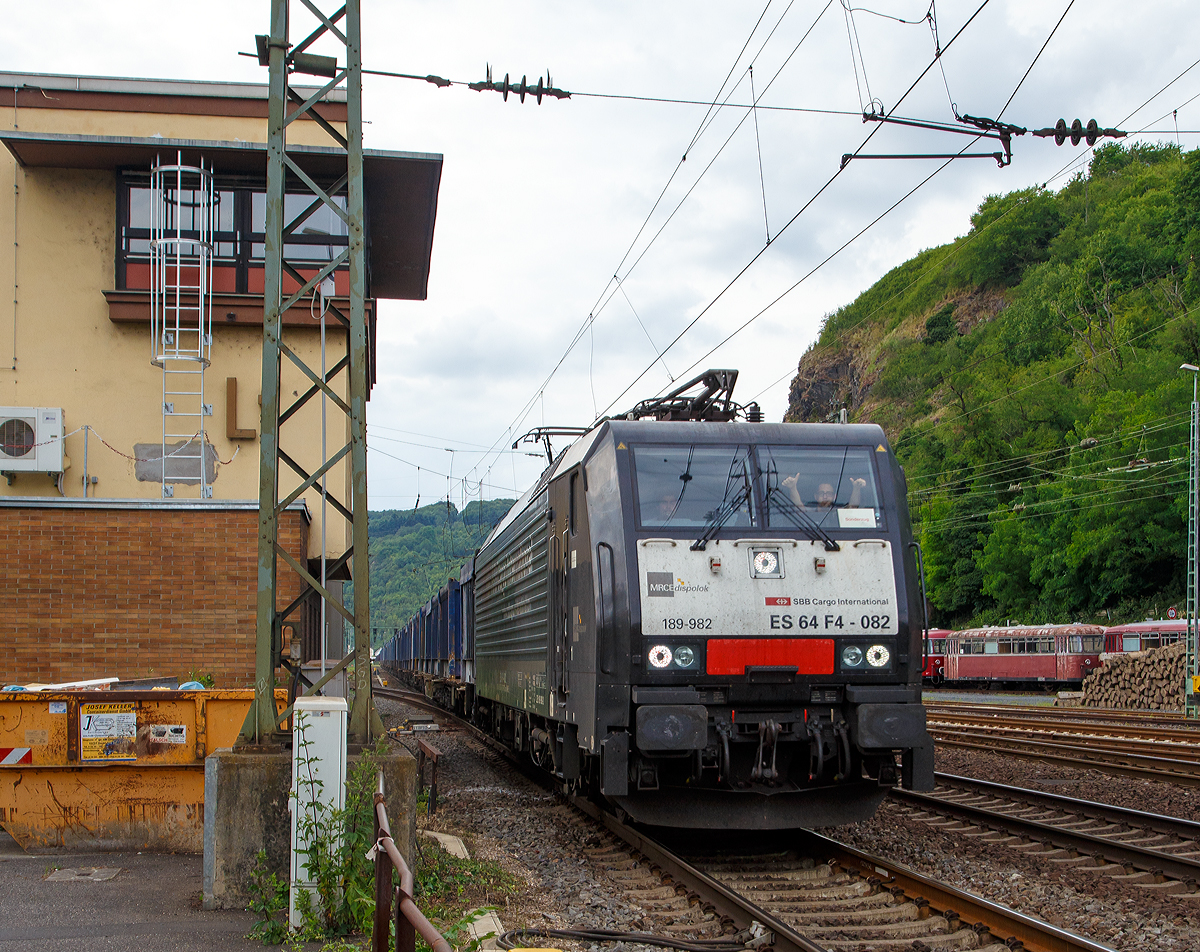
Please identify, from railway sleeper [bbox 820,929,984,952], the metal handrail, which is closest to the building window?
railway sleeper [bbox 820,929,984,952]

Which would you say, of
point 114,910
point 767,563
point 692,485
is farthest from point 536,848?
point 114,910

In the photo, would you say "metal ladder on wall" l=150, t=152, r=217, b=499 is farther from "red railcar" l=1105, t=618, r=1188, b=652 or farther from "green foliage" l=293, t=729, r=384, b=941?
"red railcar" l=1105, t=618, r=1188, b=652

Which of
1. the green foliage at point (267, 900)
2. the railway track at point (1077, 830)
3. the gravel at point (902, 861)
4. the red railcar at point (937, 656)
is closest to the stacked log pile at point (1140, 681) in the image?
the red railcar at point (937, 656)

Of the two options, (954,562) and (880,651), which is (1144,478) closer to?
(954,562)

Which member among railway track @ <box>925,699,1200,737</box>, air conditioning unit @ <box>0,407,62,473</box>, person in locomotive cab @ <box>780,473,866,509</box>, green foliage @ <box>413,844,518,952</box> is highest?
air conditioning unit @ <box>0,407,62,473</box>

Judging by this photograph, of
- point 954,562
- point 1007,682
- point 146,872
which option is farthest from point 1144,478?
point 146,872

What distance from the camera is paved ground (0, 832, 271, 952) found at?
5613 mm

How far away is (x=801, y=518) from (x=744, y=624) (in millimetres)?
970

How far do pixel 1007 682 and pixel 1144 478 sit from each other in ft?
33.8

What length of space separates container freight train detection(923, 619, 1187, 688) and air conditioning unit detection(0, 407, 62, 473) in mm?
29739

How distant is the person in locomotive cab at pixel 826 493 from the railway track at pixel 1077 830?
284 cm

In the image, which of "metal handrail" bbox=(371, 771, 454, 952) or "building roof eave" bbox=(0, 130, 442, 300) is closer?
"metal handrail" bbox=(371, 771, 454, 952)

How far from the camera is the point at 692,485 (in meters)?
8.24

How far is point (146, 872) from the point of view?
7.28 meters
